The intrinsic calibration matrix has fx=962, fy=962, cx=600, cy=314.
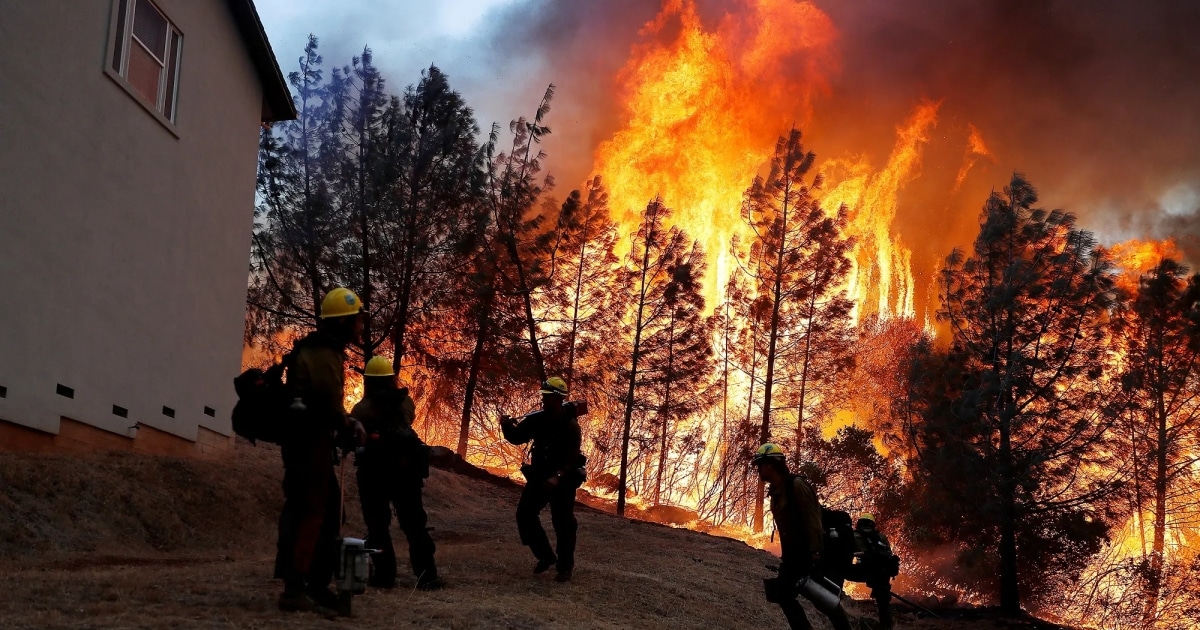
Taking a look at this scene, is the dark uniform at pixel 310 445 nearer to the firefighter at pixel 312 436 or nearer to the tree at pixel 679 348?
the firefighter at pixel 312 436

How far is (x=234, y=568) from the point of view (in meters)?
9.05

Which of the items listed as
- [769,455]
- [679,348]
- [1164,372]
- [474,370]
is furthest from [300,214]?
[1164,372]

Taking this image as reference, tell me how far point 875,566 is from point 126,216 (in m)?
11.4

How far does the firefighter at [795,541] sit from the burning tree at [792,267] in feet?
71.9

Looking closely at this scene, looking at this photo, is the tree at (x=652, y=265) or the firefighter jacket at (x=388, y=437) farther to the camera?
the tree at (x=652, y=265)

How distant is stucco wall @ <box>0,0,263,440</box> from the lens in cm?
1130

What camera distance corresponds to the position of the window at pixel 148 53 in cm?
1329

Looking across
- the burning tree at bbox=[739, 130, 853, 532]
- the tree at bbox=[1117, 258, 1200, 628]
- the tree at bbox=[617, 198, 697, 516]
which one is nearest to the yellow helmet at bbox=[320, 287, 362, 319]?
the tree at bbox=[617, 198, 697, 516]

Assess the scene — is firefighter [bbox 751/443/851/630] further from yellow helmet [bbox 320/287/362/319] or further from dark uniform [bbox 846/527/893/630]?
yellow helmet [bbox 320/287/362/319]

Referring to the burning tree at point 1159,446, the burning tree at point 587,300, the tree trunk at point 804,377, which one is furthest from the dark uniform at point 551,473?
the tree trunk at point 804,377

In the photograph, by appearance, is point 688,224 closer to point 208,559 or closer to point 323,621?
point 208,559

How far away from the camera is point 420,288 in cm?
2477

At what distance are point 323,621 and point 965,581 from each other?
2220cm

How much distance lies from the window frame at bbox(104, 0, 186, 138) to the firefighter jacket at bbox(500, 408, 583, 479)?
767cm
